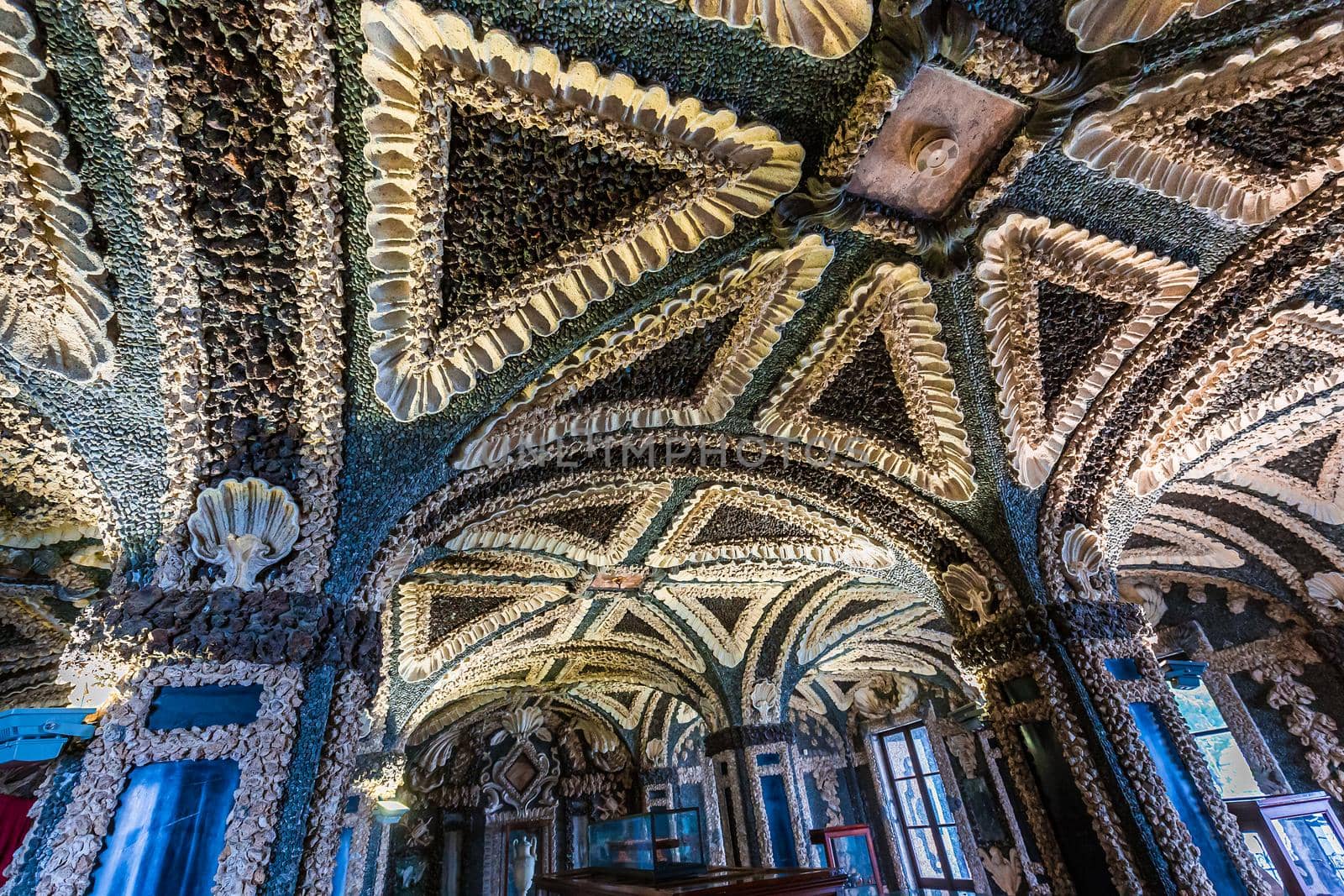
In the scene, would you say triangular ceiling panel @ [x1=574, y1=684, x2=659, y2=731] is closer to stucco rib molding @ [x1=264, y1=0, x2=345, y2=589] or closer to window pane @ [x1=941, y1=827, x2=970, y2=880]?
window pane @ [x1=941, y1=827, x2=970, y2=880]

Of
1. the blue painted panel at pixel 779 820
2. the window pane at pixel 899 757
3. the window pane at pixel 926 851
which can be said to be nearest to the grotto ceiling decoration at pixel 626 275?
the blue painted panel at pixel 779 820

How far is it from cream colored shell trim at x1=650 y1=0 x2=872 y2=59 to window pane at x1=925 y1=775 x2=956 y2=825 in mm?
→ 9718

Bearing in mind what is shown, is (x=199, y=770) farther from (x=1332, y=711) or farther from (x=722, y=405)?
(x=1332, y=711)

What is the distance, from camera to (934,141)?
1.97m

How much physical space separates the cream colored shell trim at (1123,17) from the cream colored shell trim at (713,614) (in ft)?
15.1

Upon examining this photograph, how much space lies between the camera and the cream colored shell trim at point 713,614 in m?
5.88

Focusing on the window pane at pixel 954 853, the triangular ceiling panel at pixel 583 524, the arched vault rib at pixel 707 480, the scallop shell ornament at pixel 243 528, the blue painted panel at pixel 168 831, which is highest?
the triangular ceiling panel at pixel 583 524

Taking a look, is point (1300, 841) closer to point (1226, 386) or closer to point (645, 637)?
point (1226, 386)

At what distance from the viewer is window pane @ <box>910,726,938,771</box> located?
898 cm

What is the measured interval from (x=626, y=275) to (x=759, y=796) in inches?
238

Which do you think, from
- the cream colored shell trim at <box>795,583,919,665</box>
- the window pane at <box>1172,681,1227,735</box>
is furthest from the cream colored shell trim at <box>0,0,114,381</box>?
the window pane at <box>1172,681,1227,735</box>

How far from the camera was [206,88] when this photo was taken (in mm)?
1512

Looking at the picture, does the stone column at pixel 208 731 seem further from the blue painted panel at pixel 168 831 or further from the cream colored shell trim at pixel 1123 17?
the cream colored shell trim at pixel 1123 17

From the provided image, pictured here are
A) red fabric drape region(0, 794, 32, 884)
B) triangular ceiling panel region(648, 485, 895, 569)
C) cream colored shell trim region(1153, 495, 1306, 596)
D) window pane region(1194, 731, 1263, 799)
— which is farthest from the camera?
window pane region(1194, 731, 1263, 799)
